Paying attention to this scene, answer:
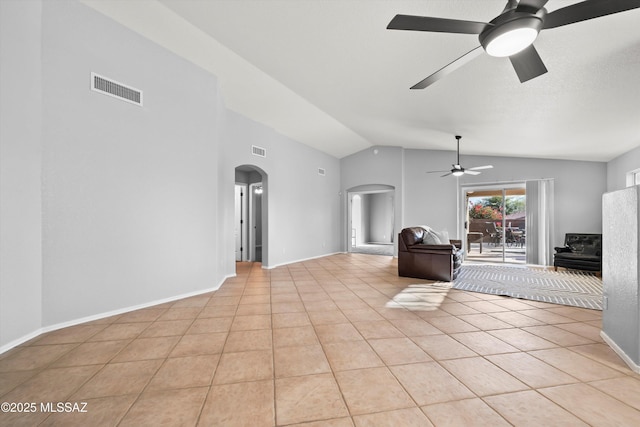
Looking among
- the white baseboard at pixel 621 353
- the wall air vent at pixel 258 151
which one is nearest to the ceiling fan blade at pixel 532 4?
the white baseboard at pixel 621 353

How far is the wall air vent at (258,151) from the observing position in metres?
5.78

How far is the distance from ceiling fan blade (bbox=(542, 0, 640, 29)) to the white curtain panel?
20.8 feet

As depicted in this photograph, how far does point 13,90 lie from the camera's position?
7.66ft

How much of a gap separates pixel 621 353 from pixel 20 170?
17.3ft

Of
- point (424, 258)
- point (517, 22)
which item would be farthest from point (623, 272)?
point (424, 258)

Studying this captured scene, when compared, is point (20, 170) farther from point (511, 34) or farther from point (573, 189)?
point (573, 189)

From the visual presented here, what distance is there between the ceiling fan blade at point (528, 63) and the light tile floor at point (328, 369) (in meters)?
2.20

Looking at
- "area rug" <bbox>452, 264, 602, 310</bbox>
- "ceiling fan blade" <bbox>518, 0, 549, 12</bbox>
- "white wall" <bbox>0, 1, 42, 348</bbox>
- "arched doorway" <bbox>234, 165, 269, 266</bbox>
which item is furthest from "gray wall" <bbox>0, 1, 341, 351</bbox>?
"area rug" <bbox>452, 264, 602, 310</bbox>

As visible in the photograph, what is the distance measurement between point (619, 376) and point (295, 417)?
7.37ft

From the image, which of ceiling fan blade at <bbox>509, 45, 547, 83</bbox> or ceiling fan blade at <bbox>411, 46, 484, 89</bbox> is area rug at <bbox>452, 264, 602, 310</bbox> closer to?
ceiling fan blade at <bbox>509, 45, 547, 83</bbox>

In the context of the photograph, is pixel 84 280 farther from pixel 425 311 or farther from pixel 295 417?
pixel 425 311

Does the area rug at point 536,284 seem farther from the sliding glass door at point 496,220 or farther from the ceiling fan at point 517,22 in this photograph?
the ceiling fan at point 517,22

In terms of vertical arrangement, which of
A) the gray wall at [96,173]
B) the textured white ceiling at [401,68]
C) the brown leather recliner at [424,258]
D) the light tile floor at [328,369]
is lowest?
the light tile floor at [328,369]

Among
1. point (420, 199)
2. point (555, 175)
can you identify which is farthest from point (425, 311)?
point (555, 175)
